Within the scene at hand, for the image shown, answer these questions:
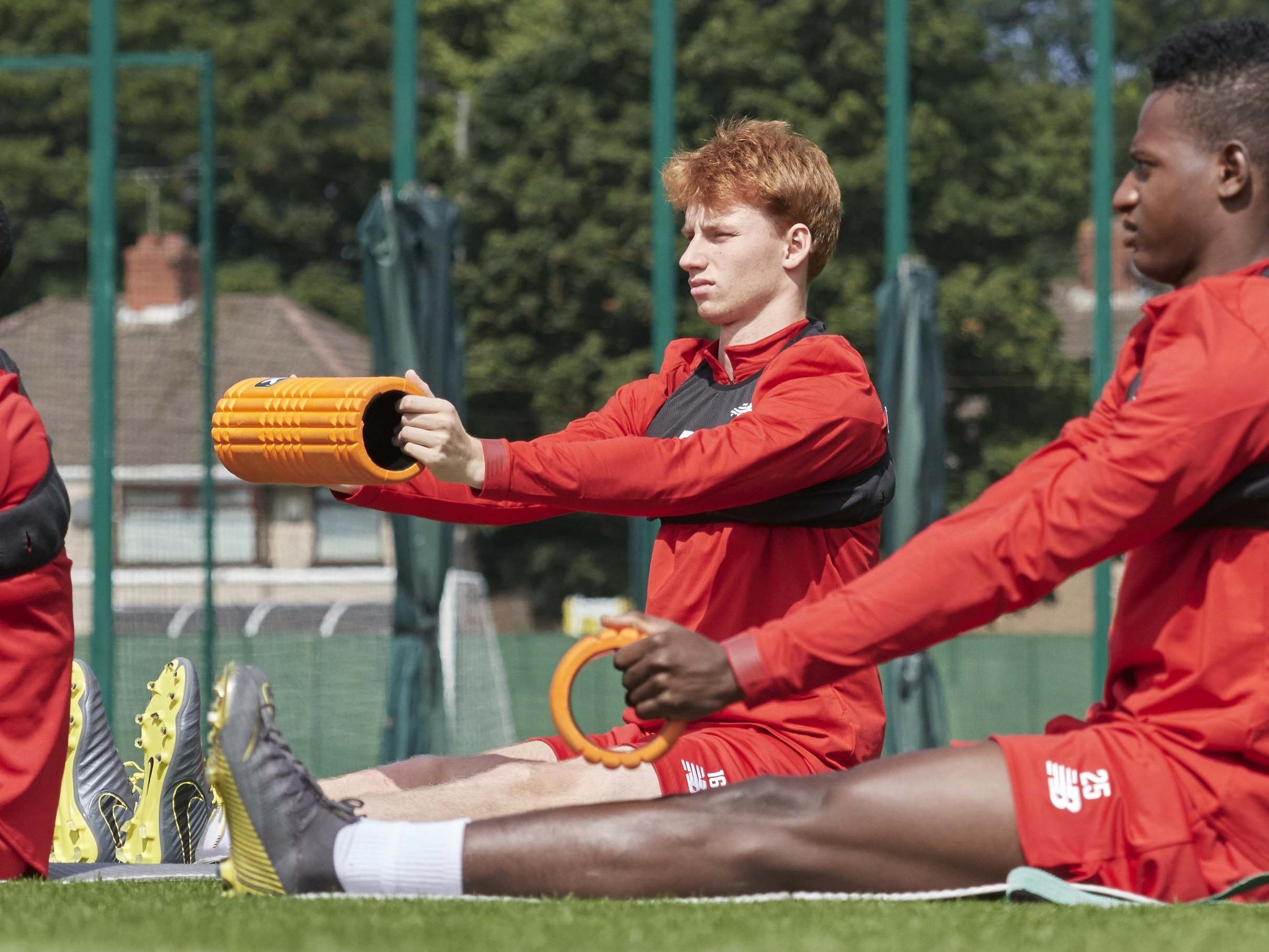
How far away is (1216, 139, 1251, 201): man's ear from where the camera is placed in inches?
117

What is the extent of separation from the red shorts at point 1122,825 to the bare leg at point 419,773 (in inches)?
45.2

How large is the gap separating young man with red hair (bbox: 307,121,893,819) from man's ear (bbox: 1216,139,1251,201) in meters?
0.91

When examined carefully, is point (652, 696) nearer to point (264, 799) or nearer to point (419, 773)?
point (264, 799)

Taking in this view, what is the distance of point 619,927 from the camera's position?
262cm

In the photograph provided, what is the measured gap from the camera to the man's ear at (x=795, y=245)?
155 inches

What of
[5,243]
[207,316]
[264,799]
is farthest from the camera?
[207,316]

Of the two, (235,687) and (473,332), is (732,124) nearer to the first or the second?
(235,687)

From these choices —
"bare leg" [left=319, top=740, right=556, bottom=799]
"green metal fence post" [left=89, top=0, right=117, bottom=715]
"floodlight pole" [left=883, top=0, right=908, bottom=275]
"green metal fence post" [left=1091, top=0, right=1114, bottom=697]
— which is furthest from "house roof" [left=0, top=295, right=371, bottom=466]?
"bare leg" [left=319, top=740, right=556, bottom=799]

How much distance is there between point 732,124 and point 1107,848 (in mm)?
2001

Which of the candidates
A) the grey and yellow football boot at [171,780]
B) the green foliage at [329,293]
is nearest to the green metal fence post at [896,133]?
the grey and yellow football boot at [171,780]

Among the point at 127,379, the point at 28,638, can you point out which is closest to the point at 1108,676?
the point at 28,638

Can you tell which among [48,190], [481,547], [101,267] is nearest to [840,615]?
[101,267]

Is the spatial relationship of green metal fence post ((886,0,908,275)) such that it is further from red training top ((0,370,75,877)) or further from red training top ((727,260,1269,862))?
red training top ((727,260,1269,862))

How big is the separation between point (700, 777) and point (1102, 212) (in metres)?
6.97
